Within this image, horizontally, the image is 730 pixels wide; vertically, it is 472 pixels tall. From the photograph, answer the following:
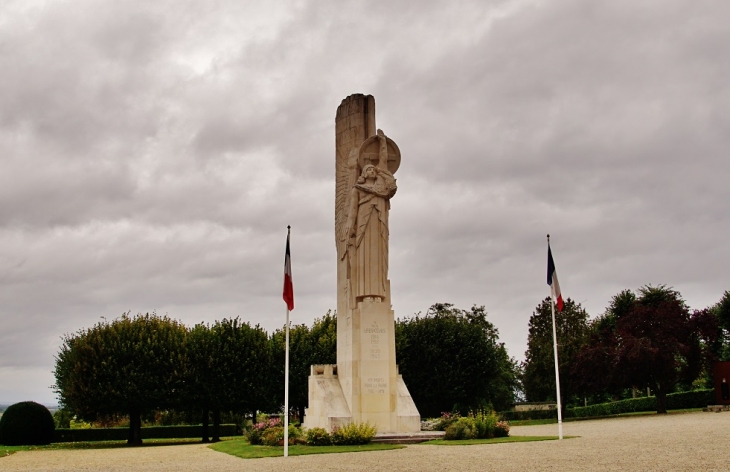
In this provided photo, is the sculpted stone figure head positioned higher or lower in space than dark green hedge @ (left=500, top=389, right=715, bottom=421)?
higher

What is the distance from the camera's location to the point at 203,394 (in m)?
39.6

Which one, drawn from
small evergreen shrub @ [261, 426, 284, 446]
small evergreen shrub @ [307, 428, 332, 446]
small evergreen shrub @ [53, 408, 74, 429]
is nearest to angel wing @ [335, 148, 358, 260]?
small evergreen shrub @ [261, 426, 284, 446]

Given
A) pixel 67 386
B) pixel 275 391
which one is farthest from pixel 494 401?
pixel 67 386

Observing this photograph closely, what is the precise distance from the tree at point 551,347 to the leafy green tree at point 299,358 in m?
18.6

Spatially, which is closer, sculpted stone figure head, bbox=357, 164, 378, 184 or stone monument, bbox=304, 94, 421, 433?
stone monument, bbox=304, 94, 421, 433

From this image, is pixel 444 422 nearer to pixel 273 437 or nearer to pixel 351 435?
pixel 351 435

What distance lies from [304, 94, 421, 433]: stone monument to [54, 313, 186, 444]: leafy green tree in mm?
13818

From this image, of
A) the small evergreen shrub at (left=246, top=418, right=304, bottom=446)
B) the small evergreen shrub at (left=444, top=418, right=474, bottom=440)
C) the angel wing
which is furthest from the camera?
the angel wing

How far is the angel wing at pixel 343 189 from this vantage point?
28812 millimetres

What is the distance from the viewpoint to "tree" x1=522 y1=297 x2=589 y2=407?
56406mm

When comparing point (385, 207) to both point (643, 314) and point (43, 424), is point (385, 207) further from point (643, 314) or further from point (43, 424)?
point (643, 314)

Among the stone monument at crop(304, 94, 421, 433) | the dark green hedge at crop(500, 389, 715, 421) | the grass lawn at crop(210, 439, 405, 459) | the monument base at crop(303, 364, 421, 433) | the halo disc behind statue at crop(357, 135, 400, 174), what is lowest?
the dark green hedge at crop(500, 389, 715, 421)

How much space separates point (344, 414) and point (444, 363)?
24356 millimetres

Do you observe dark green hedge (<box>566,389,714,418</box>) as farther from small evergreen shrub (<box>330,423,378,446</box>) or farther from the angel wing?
small evergreen shrub (<box>330,423,378,446</box>)
